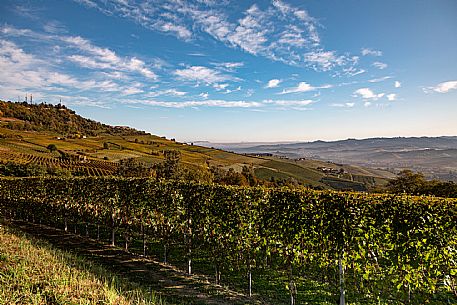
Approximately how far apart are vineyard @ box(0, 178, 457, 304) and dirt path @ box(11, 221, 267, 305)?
562 millimetres

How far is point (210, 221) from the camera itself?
9.20 meters

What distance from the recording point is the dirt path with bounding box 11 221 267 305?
24.9ft

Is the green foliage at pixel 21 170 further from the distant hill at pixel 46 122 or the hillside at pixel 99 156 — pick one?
the distant hill at pixel 46 122

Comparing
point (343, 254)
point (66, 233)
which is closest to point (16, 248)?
point (343, 254)

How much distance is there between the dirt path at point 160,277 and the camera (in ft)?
24.9

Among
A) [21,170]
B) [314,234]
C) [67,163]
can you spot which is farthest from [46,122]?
[314,234]

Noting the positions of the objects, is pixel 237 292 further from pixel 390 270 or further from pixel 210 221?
pixel 390 270

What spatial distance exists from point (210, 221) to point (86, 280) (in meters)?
4.56

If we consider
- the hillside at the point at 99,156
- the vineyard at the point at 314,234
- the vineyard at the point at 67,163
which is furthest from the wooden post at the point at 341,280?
the vineyard at the point at 67,163

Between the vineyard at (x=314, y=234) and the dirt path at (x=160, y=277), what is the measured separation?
1.85ft

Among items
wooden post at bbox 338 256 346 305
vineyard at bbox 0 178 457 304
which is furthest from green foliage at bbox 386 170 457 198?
wooden post at bbox 338 256 346 305

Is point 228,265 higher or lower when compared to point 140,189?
lower

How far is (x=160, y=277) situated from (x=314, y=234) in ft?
16.7

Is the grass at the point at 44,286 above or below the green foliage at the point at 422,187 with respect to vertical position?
above
